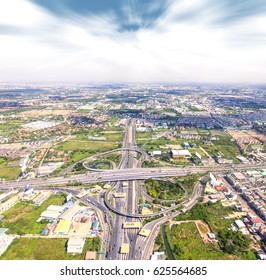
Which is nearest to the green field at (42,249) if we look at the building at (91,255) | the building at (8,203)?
the building at (91,255)

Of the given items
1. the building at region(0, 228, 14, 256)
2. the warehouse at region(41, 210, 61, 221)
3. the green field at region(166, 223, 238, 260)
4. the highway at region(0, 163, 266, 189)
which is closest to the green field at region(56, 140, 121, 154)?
the highway at region(0, 163, 266, 189)

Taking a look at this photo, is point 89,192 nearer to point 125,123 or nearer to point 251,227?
point 251,227

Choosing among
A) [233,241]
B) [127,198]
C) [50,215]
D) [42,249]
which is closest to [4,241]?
[42,249]

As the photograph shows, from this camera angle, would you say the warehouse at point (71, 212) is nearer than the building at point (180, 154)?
Yes

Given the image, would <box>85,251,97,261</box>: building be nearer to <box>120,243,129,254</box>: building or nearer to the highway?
<box>120,243,129,254</box>: building

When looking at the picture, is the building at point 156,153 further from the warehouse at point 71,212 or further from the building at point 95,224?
the building at point 95,224
